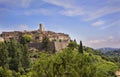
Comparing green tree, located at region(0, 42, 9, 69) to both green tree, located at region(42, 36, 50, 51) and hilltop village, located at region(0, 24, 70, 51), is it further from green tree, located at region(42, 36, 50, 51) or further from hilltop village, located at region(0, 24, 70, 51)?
hilltop village, located at region(0, 24, 70, 51)

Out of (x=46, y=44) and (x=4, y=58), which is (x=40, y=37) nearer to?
(x=46, y=44)

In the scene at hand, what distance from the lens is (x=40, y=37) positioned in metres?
108

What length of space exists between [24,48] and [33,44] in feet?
72.8

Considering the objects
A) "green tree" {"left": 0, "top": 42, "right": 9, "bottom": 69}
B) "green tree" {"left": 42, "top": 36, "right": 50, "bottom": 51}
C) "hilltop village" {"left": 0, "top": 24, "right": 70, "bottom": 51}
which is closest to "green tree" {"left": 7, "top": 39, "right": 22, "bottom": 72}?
"green tree" {"left": 0, "top": 42, "right": 9, "bottom": 69}

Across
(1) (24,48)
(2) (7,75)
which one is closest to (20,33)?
(1) (24,48)

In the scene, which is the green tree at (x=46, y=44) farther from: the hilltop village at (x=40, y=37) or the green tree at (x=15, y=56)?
the green tree at (x=15, y=56)

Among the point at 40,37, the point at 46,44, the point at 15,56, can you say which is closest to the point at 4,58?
the point at 15,56

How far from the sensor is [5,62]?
68438 mm

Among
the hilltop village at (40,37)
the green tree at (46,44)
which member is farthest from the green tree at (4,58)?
the hilltop village at (40,37)

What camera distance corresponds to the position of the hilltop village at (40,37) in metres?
99.8

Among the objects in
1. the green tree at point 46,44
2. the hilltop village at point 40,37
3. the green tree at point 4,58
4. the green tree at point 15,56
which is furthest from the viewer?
the hilltop village at point 40,37

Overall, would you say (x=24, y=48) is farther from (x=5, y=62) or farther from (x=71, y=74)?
(x=71, y=74)

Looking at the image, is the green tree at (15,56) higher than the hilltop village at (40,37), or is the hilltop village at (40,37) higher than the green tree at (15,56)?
the hilltop village at (40,37)

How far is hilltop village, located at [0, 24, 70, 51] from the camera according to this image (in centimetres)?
9981
